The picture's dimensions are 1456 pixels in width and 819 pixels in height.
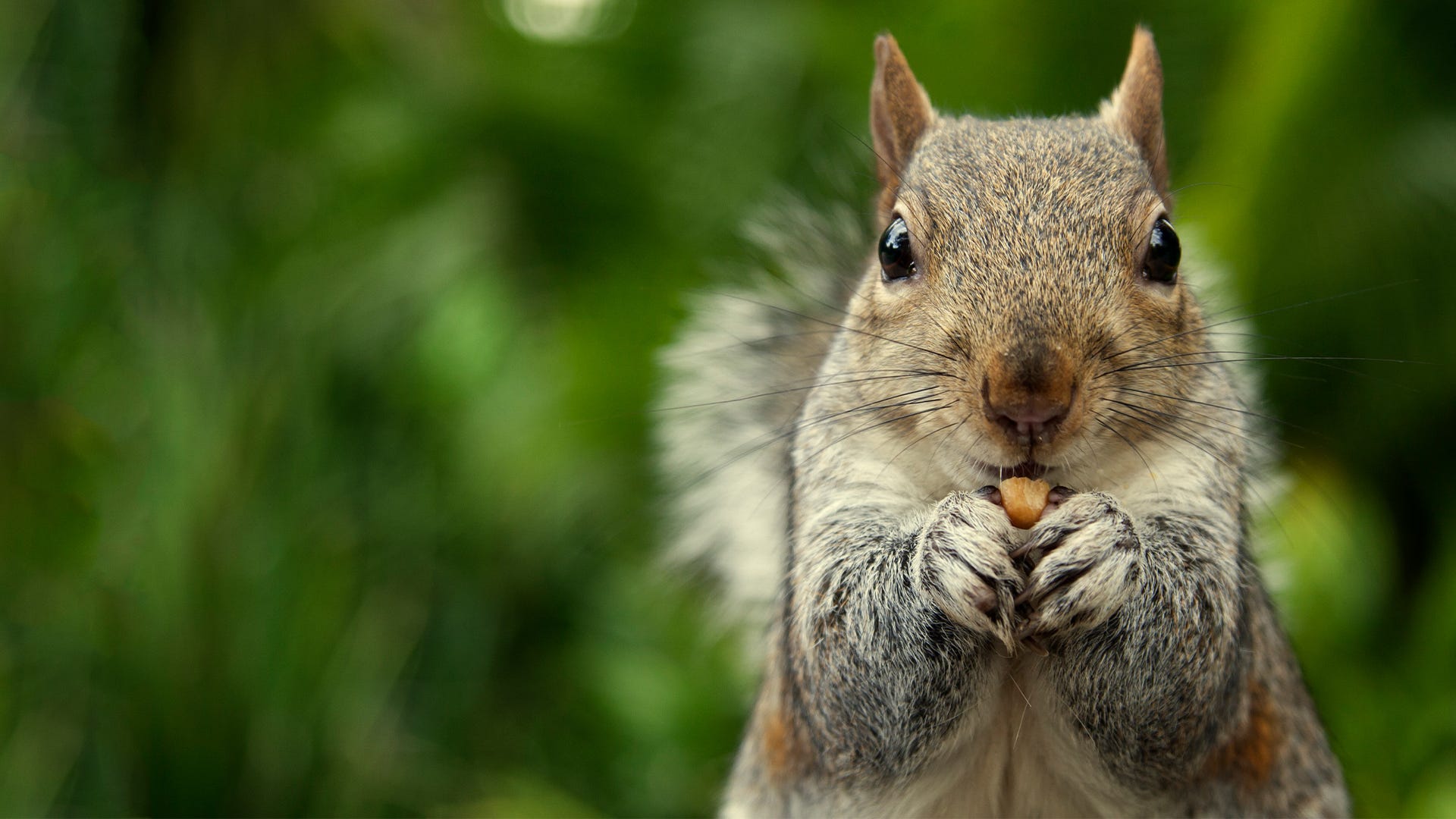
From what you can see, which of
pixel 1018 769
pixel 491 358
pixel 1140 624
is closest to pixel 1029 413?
pixel 1140 624

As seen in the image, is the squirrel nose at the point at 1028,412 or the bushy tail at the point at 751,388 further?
the bushy tail at the point at 751,388

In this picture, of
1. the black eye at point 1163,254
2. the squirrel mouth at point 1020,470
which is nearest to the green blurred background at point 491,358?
the black eye at point 1163,254

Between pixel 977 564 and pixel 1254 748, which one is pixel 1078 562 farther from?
pixel 1254 748

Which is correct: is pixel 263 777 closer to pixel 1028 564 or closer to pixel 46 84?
pixel 1028 564

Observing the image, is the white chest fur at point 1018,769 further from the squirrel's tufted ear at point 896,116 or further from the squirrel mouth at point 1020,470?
the squirrel's tufted ear at point 896,116

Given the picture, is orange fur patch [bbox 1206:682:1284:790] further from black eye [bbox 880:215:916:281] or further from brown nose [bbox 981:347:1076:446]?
black eye [bbox 880:215:916:281]

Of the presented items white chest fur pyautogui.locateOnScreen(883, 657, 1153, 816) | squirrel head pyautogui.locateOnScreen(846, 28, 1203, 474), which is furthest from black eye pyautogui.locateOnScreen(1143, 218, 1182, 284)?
white chest fur pyautogui.locateOnScreen(883, 657, 1153, 816)

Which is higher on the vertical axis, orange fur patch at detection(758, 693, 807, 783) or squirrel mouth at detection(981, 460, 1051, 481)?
squirrel mouth at detection(981, 460, 1051, 481)
